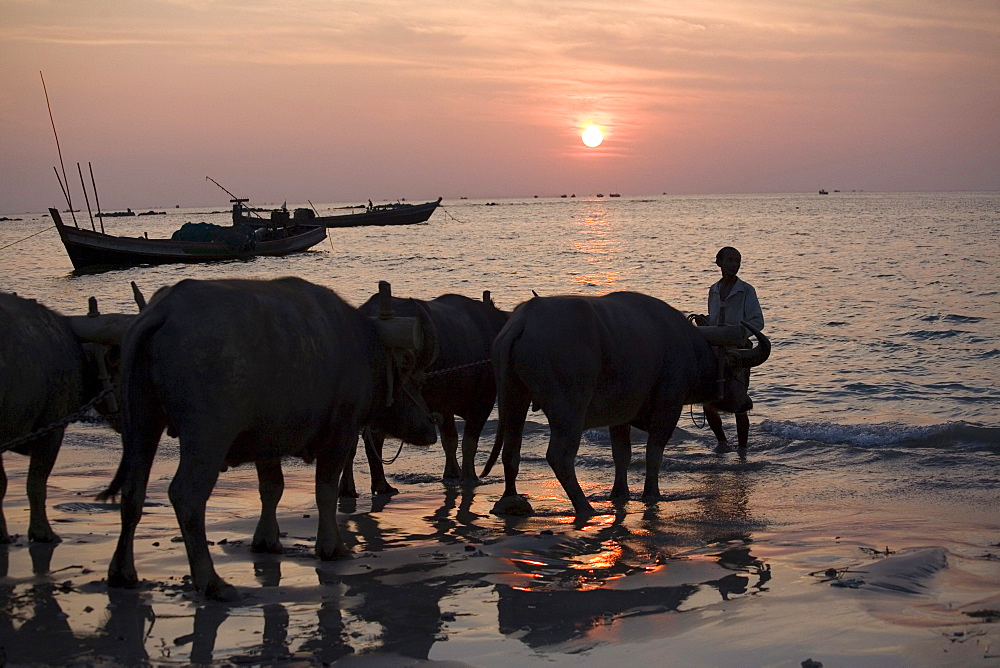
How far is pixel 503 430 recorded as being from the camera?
8430 millimetres

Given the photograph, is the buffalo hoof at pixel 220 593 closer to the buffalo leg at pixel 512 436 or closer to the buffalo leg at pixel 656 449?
the buffalo leg at pixel 512 436

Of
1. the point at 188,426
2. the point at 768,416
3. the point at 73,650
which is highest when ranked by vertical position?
the point at 188,426

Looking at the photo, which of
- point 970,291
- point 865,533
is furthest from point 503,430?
point 970,291

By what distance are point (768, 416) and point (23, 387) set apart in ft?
33.3

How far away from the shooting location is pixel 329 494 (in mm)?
6602

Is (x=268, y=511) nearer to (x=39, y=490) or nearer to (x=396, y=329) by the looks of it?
(x=396, y=329)

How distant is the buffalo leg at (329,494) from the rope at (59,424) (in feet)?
5.02

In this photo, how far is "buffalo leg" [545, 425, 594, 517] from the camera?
7.81 meters

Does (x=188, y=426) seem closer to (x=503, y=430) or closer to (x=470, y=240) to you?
(x=503, y=430)

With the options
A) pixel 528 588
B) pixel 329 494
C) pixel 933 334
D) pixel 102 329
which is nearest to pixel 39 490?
pixel 102 329

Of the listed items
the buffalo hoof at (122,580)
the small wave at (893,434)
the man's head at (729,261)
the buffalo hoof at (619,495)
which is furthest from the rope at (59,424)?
the small wave at (893,434)

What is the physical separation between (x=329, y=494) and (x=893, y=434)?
26.3 ft

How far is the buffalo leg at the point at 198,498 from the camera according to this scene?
5309mm

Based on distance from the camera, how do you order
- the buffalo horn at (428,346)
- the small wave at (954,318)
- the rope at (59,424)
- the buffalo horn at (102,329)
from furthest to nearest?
the small wave at (954,318) → the buffalo horn at (428,346) → the buffalo horn at (102,329) → the rope at (59,424)
